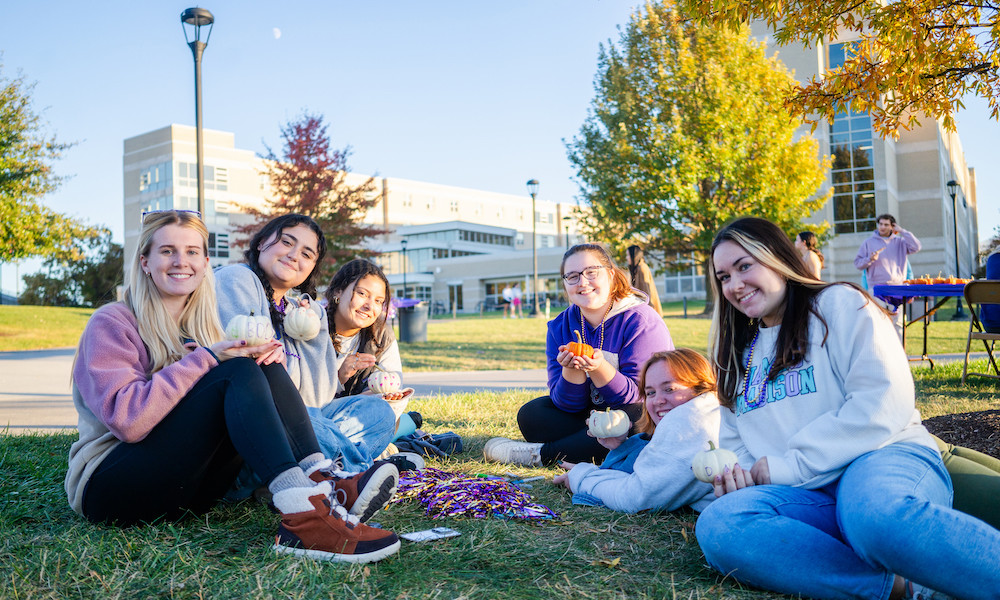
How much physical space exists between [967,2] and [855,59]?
0.62 metres

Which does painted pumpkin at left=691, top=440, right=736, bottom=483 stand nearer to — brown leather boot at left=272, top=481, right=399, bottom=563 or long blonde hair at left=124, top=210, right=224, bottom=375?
brown leather boot at left=272, top=481, right=399, bottom=563

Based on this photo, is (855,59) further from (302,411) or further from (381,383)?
(302,411)

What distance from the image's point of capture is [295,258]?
366 centimetres

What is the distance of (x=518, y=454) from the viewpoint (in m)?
4.37

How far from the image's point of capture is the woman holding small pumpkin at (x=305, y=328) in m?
3.41

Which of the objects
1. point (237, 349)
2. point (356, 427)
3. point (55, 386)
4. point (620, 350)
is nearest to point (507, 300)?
point (55, 386)

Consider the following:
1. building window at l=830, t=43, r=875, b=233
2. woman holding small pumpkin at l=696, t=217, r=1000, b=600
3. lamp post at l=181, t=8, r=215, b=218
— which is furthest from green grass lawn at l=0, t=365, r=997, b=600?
building window at l=830, t=43, r=875, b=233

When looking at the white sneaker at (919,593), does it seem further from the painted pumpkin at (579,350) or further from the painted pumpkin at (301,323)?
the painted pumpkin at (301,323)

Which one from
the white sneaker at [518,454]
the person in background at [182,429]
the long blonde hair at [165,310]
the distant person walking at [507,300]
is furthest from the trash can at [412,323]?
the distant person walking at [507,300]

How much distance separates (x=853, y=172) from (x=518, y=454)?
109ft

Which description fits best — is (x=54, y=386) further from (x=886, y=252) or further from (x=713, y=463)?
(x=886, y=252)

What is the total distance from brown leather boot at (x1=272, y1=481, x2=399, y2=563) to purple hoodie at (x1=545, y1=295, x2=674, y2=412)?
72.7 inches

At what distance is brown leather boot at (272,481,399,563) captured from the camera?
2.41 meters

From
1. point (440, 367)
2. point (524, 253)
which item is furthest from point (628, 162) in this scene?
point (524, 253)
